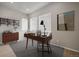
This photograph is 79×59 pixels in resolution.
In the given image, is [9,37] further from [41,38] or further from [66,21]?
[66,21]

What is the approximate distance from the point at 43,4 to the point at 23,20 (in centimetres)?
79

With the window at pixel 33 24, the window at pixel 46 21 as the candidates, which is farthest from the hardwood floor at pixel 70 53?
the window at pixel 33 24

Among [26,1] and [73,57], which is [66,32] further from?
[26,1]

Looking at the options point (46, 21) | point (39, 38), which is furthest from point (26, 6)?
point (39, 38)

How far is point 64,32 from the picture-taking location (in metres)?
2.89

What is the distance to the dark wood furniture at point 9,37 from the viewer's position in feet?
9.04

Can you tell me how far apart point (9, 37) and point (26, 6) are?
44.2 inches

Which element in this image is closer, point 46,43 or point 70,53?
point 70,53

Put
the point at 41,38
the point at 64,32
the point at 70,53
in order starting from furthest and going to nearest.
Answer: the point at 64,32
the point at 41,38
the point at 70,53

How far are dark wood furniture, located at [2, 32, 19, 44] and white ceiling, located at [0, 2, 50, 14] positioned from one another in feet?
2.54

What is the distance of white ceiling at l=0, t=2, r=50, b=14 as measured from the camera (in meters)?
2.64

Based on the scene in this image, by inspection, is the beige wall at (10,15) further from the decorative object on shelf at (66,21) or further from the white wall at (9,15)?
the decorative object on shelf at (66,21)

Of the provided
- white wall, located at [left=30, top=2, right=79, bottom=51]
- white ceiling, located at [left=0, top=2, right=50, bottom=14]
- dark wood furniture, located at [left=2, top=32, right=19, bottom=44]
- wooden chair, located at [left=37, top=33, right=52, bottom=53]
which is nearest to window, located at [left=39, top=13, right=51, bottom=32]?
white wall, located at [left=30, top=2, right=79, bottom=51]

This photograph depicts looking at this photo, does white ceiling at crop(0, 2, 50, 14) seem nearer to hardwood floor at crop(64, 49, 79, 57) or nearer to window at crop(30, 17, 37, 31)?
window at crop(30, 17, 37, 31)
